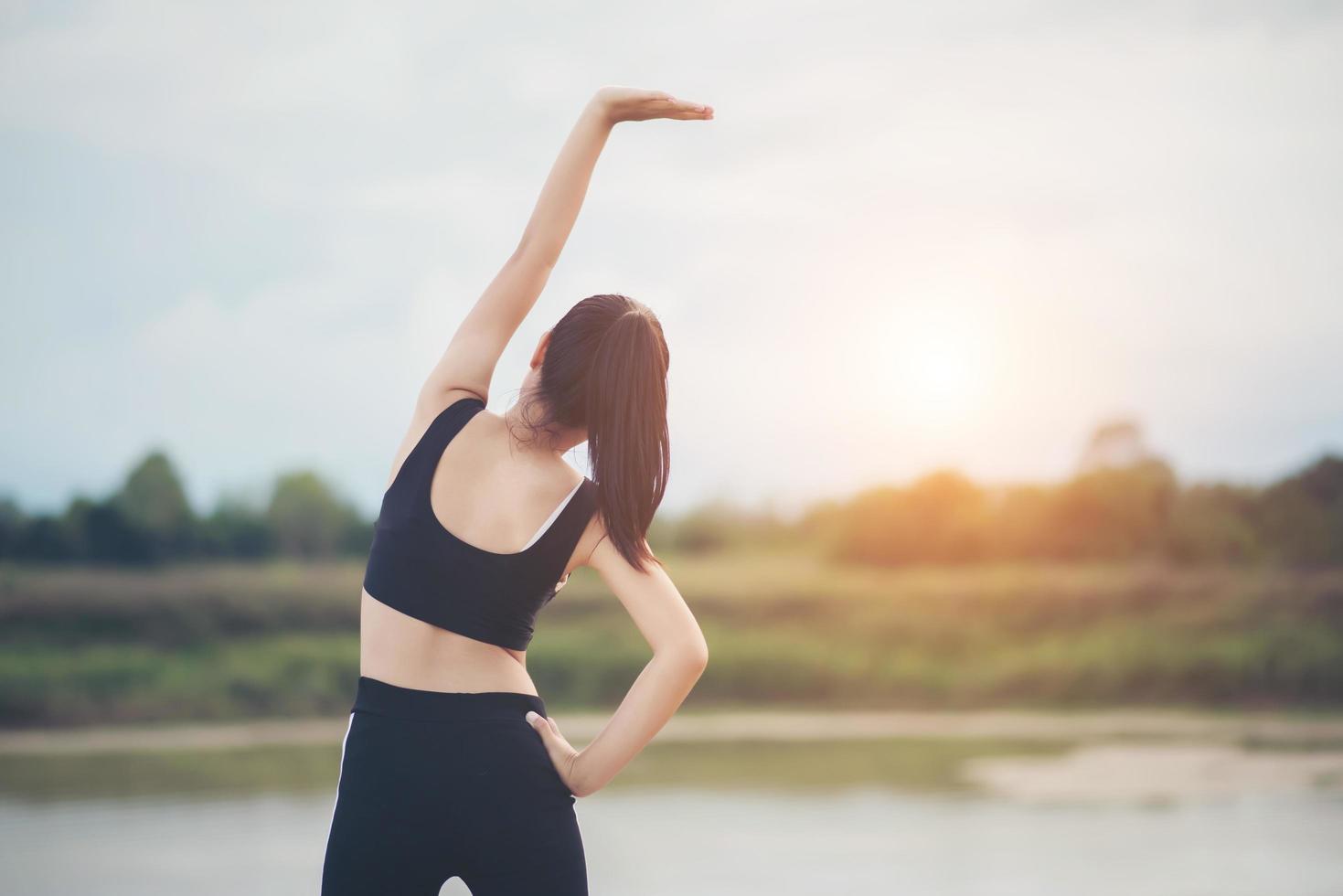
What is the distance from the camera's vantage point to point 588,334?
1.34 metres

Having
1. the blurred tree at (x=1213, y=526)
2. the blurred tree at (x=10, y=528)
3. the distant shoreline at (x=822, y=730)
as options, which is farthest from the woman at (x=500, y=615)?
the blurred tree at (x=1213, y=526)

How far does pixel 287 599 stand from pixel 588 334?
12067mm

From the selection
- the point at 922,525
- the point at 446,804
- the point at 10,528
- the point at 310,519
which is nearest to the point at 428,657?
the point at 446,804

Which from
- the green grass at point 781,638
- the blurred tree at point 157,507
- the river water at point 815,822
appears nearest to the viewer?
the river water at point 815,822

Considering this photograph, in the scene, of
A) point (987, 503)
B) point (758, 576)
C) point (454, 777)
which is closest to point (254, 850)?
point (454, 777)

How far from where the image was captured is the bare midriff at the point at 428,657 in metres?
1.30

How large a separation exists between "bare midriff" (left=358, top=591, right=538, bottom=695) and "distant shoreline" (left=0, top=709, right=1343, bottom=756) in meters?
9.30

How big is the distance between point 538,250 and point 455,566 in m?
0.41

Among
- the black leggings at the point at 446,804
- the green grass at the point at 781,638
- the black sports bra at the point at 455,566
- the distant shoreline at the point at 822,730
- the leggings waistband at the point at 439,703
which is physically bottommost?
the distant shoreline at the point at 822,730

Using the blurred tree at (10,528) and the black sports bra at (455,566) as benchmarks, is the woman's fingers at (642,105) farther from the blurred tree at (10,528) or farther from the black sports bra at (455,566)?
the blurred tree at (10,528)

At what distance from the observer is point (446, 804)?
50.4 inches

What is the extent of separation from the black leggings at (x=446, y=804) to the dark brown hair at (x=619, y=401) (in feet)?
0.82

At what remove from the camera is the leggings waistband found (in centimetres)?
130

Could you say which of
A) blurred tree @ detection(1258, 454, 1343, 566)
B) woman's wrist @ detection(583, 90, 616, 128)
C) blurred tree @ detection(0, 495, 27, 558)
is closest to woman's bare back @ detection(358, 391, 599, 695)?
woman's wrist @ detection(583, 90, 616, 128)
